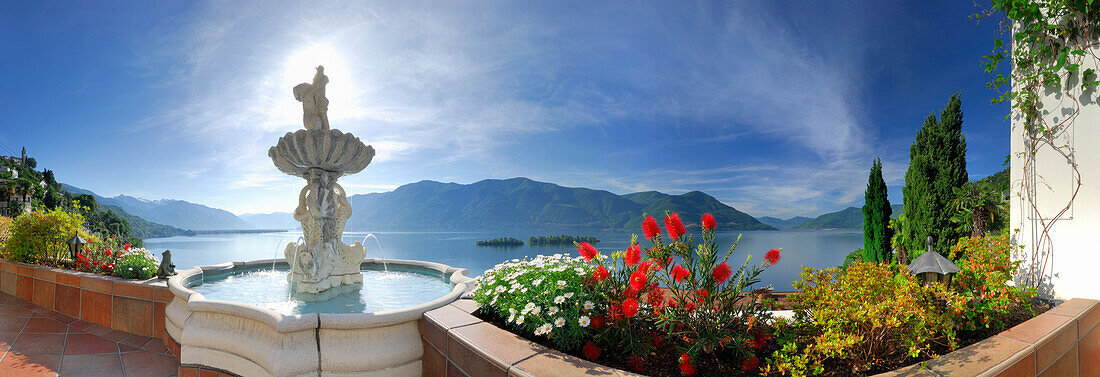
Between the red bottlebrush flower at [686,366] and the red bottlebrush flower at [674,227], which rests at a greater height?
the red bottlebrush flower at [674,227]

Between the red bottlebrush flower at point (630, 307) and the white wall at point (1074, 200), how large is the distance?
4155mm

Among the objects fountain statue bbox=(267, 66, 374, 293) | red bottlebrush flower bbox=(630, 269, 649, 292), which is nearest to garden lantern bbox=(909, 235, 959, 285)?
red bottlebrush flower bbox=(630, 269, 649, 292)

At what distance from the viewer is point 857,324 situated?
2268 millimetres

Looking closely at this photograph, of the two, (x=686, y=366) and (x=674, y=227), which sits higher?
(x=674, y=227)

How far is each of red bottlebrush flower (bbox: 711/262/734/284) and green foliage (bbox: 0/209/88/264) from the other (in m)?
8.50

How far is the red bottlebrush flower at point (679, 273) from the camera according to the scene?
2311 millimetres

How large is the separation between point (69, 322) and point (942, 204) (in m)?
12.8

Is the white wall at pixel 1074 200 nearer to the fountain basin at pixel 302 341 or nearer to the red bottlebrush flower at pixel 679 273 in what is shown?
the red bottlebrush flower at pixel 679 273

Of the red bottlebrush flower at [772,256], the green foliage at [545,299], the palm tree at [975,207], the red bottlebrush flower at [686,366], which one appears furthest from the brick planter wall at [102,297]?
the palm tree at [975,207]

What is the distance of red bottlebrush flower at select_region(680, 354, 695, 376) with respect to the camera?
2.17 m

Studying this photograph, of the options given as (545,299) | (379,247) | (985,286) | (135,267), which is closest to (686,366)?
(545,299)

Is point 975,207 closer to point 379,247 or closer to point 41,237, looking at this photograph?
point 379,247

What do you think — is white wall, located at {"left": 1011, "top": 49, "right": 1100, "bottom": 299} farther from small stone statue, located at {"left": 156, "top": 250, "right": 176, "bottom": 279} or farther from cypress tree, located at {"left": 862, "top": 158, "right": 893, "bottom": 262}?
small stone statue, located at {"left": 156, "top": 250, "right": 176, "bottom": 279}

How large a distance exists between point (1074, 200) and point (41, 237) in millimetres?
11657
